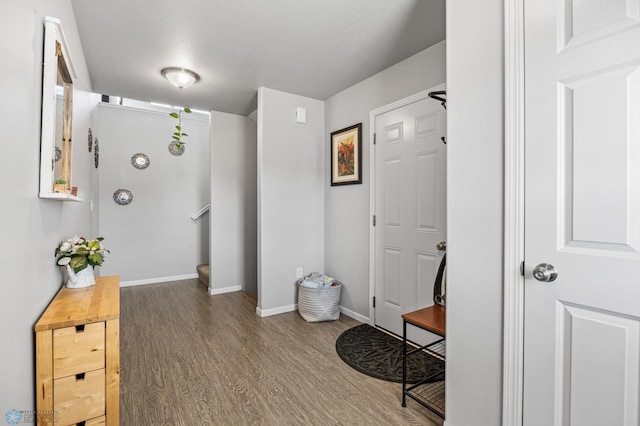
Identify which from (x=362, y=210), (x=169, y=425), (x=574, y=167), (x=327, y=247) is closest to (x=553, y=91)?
(x=574, y=167)

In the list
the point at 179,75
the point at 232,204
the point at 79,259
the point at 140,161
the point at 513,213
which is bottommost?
the point at 79,259

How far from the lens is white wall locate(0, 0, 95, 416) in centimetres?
91

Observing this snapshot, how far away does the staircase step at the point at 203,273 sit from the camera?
4472mm

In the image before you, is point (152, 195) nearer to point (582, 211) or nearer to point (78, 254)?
point (78, 254)

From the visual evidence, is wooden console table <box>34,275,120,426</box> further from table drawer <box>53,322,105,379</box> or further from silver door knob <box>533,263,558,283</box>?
silver door knob <box>533,263,558,283</box>

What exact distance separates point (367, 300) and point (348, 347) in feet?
2.03

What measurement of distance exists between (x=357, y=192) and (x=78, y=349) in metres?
2.50

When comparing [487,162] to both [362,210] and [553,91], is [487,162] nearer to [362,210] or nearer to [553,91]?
[553,91]

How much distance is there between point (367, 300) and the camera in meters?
3.10

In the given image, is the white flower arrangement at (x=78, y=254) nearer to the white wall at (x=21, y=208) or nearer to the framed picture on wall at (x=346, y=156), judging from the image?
the white wall at (x=21, y=208)

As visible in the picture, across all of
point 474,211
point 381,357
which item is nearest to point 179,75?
point 474,211

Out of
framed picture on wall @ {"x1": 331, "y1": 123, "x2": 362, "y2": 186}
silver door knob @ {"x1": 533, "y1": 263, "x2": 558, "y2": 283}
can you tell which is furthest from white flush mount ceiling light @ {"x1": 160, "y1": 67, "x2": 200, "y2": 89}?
silver door knob @ {"x1": 533, "y1": 263, "x2": 558, "y2": 283}

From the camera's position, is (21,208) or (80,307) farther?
(80,307)

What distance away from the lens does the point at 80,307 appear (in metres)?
1.38
